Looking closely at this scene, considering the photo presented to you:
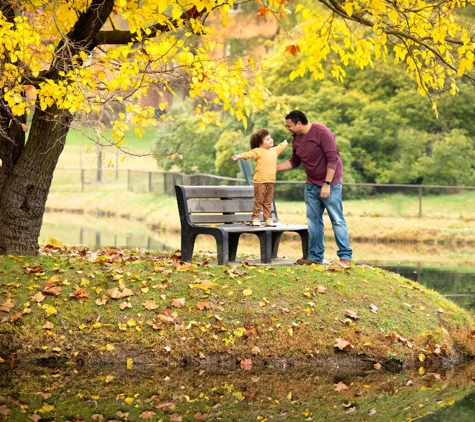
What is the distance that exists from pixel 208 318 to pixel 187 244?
2.08m

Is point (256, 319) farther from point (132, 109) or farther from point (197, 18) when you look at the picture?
point (197, 18)

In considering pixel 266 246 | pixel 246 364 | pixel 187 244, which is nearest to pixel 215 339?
pixel 246 364

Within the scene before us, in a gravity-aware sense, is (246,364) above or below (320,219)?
below

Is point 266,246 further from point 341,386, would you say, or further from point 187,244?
point 341,386

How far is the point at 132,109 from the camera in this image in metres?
12.1

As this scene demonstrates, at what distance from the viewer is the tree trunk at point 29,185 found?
41.5 ft

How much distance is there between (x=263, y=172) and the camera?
12.8 meters

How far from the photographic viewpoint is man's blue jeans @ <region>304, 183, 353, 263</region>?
1271 centimetres

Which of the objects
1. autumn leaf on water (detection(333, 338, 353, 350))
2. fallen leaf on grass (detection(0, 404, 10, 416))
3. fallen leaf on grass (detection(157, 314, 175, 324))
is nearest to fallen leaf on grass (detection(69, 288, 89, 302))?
fallen leaf on grass (detection(157, 314, 175, 324))

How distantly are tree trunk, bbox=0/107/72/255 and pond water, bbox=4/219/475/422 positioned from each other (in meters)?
3.10

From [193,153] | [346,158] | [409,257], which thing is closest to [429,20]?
[409,257]

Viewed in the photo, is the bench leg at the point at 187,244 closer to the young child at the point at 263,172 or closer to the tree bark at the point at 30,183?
the young child at the point at 263,172

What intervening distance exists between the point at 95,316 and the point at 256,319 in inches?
68.1

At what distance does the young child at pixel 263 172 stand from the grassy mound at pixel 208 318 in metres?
1.08
